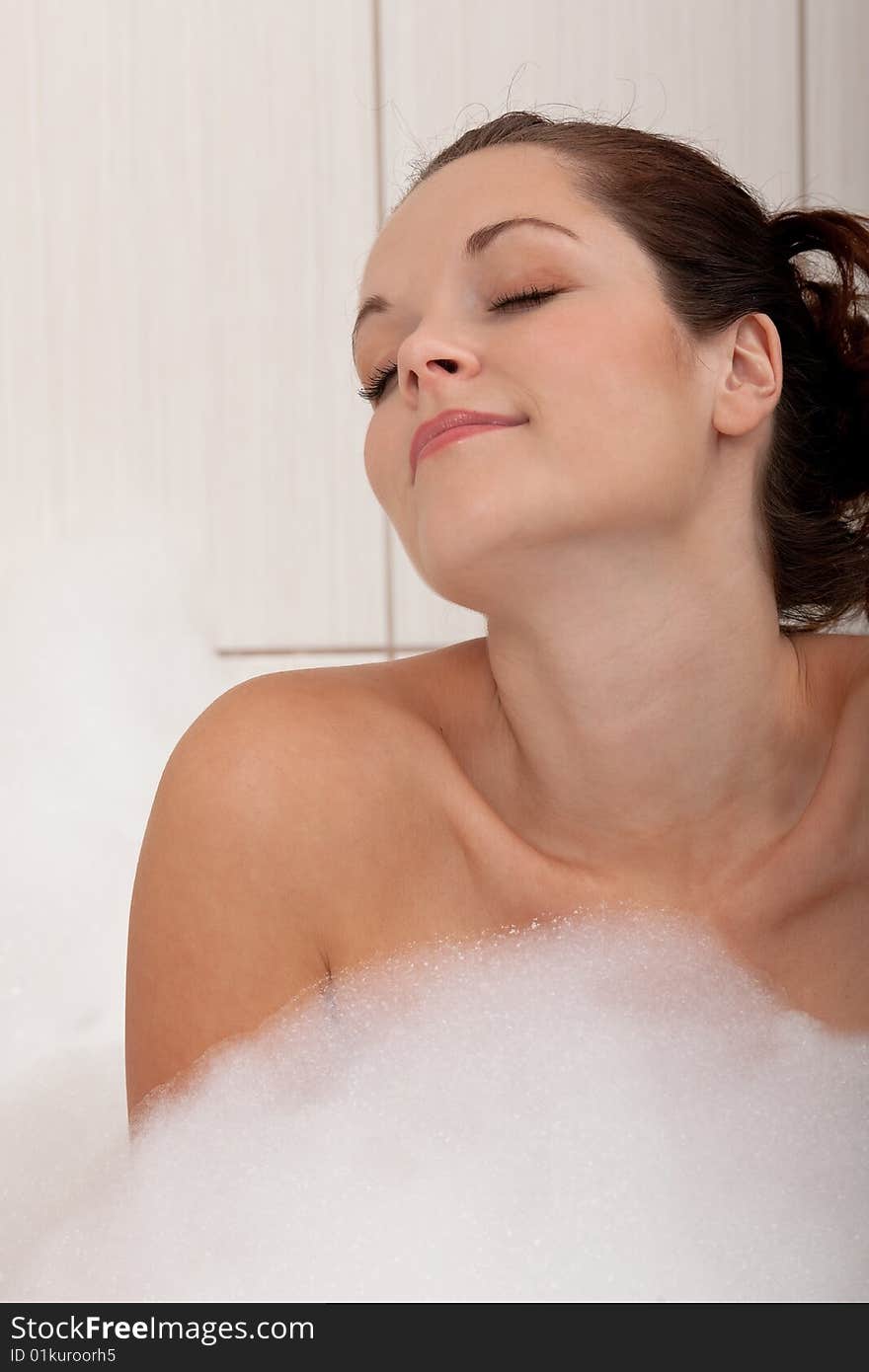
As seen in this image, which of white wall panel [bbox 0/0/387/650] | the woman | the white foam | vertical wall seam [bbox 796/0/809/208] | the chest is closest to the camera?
the white foam

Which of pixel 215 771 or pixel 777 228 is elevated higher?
pixel 777 228

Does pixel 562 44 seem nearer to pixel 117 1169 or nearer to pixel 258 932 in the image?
pixel 258 932

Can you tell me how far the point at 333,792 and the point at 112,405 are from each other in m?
0.86

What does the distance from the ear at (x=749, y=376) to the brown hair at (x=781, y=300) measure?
16 mm

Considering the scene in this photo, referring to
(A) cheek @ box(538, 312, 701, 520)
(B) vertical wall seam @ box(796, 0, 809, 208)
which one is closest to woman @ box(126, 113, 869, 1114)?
(A) cheek @ box(538, 312, 701, 520)

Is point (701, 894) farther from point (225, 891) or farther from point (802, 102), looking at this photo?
point (802, 102)

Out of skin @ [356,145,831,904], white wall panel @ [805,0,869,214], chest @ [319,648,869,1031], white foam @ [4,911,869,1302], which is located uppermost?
white wall panel @ [805,0,869,214]

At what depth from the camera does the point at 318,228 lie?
67.2 inches

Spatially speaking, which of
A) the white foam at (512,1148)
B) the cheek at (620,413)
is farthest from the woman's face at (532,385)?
the white foam at (512,1148)

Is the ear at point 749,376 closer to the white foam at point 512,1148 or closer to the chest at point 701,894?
the chest at point 701,894

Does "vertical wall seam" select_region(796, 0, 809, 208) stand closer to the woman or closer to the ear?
the woman

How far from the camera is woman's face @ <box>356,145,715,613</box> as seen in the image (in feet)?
2.78

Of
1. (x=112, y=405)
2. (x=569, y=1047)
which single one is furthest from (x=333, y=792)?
(x=112, y=405)
